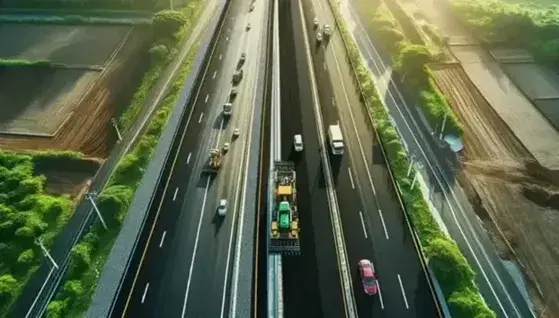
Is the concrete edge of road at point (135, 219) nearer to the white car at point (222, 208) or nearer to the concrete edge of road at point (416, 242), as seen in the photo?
the white car at point (222, 208)

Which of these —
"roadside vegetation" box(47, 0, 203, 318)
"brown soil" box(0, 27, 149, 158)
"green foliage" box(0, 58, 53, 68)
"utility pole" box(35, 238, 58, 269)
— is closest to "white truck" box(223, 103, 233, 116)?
"roadside vegetation" box(47, 0, 203, 318)

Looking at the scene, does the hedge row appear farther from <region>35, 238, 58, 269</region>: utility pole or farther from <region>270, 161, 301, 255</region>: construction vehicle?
<region>35, 238, 58, 269</region>: utility pole

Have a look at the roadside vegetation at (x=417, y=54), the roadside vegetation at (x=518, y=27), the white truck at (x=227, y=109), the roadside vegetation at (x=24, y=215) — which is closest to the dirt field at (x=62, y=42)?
the roadside vegetation at (x=24, y=215)

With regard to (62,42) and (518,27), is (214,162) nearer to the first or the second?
(62,42)

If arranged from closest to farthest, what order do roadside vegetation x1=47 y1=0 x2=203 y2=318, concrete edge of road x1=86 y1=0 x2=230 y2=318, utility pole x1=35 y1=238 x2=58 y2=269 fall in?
roadside vegetation x1=47 y1=0 x2=203 y2=318 < concrete edge of road x1=86 y1=0 x2=230 y2=318 < utility pole x1=35 y1=238 x2=58 y2=269

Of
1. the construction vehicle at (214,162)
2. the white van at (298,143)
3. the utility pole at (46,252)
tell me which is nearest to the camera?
the utility pole at (46,252)

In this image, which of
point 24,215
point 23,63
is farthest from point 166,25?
point 24,215
